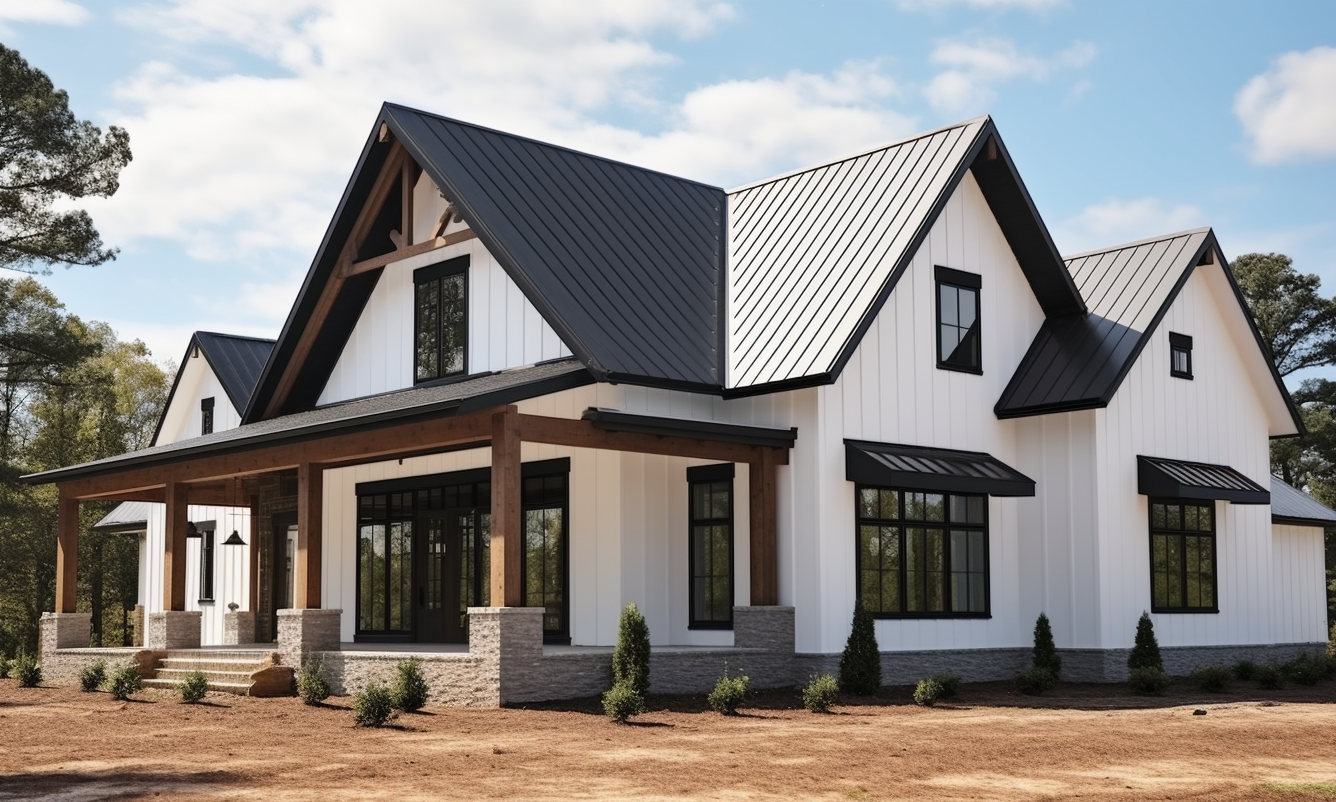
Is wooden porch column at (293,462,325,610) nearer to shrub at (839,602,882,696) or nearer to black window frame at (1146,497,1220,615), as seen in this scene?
shrub at (839,602,882,696)

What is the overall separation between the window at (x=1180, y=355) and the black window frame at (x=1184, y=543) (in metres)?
2.06

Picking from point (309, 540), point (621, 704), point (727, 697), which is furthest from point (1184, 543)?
point (309, 540)

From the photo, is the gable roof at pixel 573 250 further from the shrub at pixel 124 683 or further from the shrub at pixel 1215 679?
the shrub at pixel 1215 679

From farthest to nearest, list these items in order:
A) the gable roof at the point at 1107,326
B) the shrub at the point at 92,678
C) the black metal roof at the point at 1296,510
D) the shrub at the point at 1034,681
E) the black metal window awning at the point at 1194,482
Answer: the black metal roof at the point at 1296,510 < the black metal window awning at the point at 1194,482 < the shrub at the point at 92,678 < the gable roof at the point at 1107,326 < the shrub at the point at 1034,681

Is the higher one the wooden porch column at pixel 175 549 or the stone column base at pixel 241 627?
the wooden porch column at pixel 175 549

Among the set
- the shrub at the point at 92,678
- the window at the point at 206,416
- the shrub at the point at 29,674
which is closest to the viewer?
the shrub at the point at 92,678

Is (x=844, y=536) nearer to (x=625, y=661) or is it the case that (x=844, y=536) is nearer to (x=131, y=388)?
(x=625, y=661)

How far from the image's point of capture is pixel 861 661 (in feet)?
61.7

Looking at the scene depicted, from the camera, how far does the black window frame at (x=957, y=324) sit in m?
21.4

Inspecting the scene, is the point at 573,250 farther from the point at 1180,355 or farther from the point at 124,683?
the point at 1180,355

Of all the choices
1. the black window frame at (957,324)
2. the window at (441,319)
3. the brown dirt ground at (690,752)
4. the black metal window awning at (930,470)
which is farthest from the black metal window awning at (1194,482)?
the window at (441,319)

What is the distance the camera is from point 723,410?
20.3m

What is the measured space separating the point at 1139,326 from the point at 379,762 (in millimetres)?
14652

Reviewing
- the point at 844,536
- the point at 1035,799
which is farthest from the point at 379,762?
the point at 844,536
